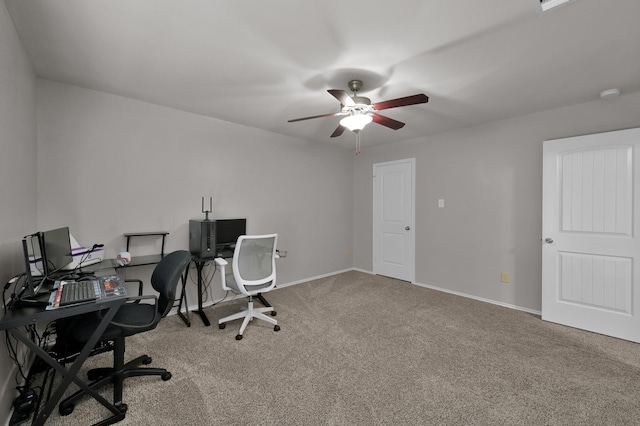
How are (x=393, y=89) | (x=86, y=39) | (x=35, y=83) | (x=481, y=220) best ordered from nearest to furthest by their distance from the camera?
(x=86, y=39), (x=35, y=83), (x=393, y=89), (x=481, y=220)

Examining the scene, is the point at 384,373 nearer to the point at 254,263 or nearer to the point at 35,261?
the point at 254,263

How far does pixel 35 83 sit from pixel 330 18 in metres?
2.69

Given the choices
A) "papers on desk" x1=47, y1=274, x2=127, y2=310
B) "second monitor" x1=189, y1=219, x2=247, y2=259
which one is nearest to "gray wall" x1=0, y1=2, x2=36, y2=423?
"papers on desk" x1=47, y1=274, x2=127, y2=310

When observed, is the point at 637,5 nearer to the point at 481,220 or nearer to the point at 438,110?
the point at 438,110

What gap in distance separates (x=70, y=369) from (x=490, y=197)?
4490mm

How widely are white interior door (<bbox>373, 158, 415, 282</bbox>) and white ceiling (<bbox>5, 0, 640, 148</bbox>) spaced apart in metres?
1.82

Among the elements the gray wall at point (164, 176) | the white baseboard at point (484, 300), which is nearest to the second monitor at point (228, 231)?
the gray wall at point (164, 176)

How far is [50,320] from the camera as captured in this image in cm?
142

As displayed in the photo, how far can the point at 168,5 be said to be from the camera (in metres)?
1.64

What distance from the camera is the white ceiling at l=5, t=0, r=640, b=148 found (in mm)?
1669

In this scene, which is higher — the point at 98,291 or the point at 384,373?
the point at 98,291

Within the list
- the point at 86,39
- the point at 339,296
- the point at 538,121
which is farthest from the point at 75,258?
the point at 538,121

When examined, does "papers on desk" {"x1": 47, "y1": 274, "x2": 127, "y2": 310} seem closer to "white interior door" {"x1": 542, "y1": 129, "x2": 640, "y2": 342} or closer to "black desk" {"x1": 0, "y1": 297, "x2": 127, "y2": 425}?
"black desk" {"x1": 0, "y1": 297, "x2": 127, "y2": 425}

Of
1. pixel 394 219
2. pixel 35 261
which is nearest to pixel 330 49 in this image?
pixel 35 261
